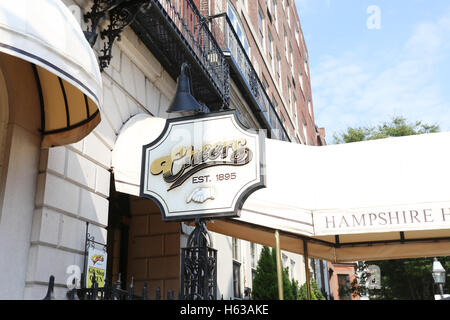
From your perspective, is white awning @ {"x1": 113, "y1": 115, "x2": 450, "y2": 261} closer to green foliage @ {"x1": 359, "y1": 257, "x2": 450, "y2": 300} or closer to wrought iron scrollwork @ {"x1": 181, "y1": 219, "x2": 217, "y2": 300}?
wrought iron scrollwork @ {"x1": 181, "y1": 219, "x2": 217, "y2": 300}

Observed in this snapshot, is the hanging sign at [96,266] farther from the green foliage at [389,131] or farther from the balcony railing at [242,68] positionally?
the green foliage at [389,131]

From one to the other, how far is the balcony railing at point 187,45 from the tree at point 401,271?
831 inches

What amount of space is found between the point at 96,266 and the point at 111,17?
409cm

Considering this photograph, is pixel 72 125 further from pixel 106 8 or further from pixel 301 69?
pixel 301 69

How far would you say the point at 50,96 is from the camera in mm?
6223

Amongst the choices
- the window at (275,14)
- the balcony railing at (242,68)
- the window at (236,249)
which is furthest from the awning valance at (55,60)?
the window at (275,14)

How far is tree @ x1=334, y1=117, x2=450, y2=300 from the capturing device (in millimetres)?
27833

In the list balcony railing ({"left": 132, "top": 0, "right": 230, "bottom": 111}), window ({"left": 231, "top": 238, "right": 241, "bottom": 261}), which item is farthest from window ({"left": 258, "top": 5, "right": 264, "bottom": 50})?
balcony railing ({"left": 132, "top": 0, "right": 230, "bottom": 111})

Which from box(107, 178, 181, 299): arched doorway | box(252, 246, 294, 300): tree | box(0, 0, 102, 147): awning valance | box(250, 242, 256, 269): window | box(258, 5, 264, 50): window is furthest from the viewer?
box(258, 5, 264, 50): window

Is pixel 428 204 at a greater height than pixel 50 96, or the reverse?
pixel 50 96

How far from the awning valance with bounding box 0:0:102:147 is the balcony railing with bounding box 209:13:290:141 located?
22.6 feet

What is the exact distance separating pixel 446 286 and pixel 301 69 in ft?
61.7
